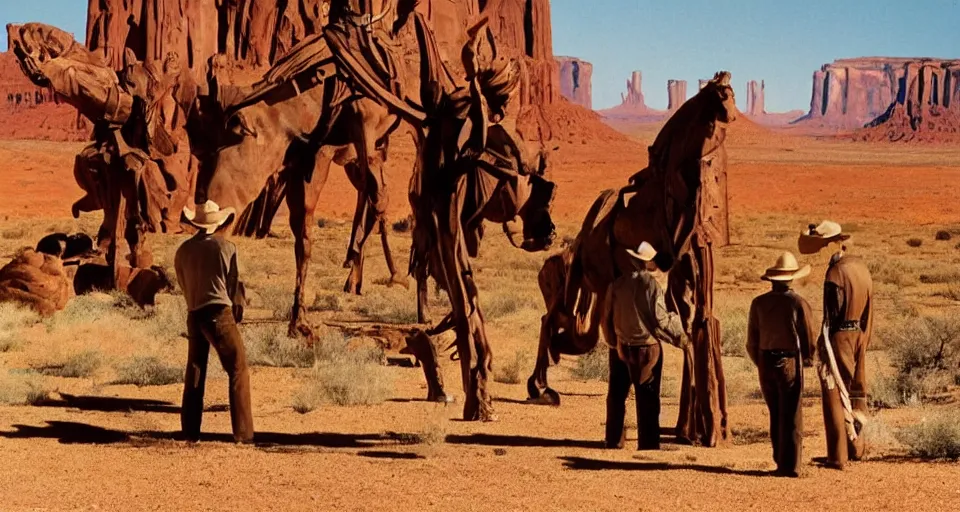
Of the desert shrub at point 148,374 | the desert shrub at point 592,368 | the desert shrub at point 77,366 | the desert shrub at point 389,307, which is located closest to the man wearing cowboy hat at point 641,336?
the desert shrub at point 592,368

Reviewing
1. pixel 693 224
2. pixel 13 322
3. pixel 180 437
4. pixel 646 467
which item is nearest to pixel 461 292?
pixel 693 224

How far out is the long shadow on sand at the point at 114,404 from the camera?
1131 centimetres

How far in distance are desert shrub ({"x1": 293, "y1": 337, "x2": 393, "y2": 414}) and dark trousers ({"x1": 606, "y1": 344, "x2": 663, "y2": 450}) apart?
10.3 ft

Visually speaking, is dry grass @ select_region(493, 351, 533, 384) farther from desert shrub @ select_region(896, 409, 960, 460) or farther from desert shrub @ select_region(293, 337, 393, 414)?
desert shrub @ select_region(896, 409, 960, 460)

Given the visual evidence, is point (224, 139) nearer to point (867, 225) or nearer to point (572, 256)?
point (572, 256)

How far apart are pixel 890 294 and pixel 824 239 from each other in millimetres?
16386

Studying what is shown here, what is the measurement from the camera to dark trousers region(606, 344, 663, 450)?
8.81m

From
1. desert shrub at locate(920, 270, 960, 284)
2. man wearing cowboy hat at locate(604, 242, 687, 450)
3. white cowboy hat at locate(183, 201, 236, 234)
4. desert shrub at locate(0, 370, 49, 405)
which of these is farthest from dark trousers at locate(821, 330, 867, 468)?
desert shrub at locate(920, 270, 960, 284)

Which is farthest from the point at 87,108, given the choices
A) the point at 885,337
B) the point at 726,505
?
the point at 726,505

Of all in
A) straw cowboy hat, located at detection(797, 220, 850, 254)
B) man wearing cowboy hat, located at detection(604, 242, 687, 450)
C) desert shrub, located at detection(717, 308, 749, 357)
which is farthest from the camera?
desert shrub, located at detection(717, 308, 749, 357)

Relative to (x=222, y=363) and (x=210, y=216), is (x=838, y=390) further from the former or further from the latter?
(x=210, y=216)

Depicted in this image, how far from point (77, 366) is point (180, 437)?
14.1 feet

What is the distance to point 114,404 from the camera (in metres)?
11.6

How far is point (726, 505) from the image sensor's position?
7.49 m
